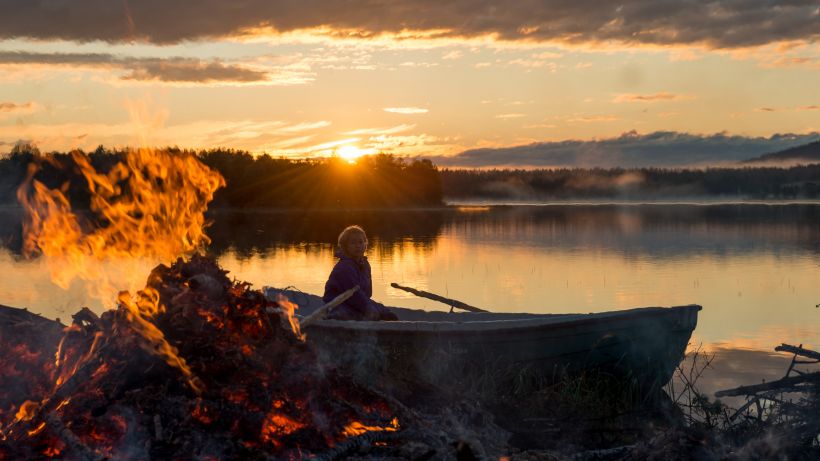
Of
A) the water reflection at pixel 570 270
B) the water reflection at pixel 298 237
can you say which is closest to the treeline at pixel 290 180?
the water reflection at pixel 298 237

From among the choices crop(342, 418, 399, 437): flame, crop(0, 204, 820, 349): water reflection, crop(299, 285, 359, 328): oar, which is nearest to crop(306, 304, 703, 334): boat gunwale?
crop(299, 285, 359, 328): oar

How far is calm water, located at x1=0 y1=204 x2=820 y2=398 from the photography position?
17.2 m

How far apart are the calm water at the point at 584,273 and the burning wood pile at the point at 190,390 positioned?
289 inches

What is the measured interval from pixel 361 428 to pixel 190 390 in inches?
51.4

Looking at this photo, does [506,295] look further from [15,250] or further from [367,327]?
[15,250]

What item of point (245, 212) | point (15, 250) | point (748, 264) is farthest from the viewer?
point (245, 212)

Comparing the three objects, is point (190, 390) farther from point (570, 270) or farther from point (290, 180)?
point (290, 180)

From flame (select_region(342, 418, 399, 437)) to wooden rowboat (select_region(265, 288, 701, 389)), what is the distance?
328 centimetres

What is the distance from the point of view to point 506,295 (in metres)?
21.9

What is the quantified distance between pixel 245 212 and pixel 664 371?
66.2 m

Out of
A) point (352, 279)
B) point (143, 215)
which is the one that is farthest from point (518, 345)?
point (143, 215)

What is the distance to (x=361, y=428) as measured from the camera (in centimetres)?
622

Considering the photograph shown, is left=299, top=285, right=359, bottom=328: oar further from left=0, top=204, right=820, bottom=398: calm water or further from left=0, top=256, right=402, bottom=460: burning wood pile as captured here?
left=0, top=204, right=820, bottom=398: calm water

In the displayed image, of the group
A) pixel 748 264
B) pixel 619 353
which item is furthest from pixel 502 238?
pixel 619 353
